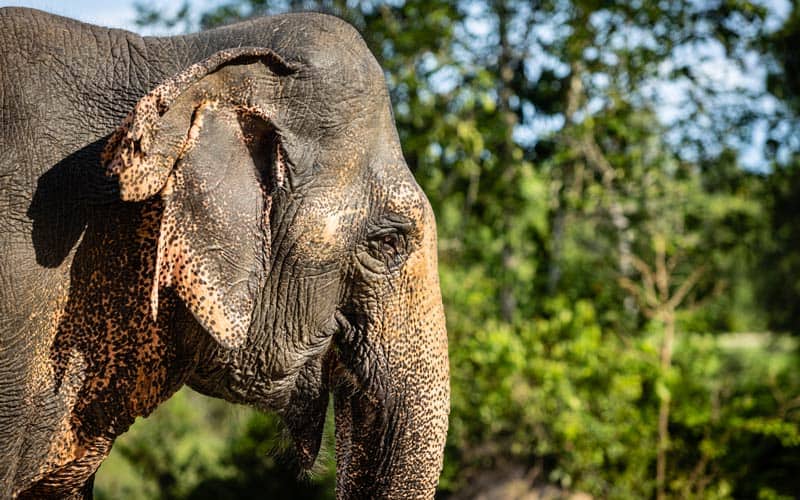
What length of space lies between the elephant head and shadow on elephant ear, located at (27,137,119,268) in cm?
16

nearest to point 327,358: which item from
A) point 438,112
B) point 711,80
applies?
point 438,112

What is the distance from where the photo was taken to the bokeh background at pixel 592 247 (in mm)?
5289

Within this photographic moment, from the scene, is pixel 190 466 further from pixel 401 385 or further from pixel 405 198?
pixel 405 198

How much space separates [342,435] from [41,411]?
79cm

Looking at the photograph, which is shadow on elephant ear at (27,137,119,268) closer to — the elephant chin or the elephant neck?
the elephant neck

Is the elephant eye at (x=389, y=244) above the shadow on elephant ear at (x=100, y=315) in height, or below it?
above

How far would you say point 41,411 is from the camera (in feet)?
6.97

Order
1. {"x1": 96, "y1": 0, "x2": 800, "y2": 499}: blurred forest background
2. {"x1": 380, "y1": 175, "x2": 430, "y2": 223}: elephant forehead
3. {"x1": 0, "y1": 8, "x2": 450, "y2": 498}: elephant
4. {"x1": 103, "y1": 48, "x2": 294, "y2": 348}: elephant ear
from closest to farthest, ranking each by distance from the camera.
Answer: {"x1": 103, "y1": 48, "x2": 294, "y2": 348}: elephant ear < {"x1": 0, "y1": 8, "x2": 450, "y2": 498}: elephant < {"x1": 380, "y1": 175, "x2": 430, "y2": 223}: elephant forehead < {"x1": 96, "y1": 0, "x2": 800, "y2": 499}: blurred forest background

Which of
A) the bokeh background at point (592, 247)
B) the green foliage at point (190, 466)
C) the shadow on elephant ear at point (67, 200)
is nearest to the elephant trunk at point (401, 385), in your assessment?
the shadow on elephant ear at point (67, 200)

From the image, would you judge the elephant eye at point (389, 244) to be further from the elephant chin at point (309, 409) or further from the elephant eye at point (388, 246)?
the elephant chin at point (309, 409)

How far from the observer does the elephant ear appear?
6.26 ft

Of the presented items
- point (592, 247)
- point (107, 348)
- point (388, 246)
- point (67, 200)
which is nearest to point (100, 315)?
point (107, 348)

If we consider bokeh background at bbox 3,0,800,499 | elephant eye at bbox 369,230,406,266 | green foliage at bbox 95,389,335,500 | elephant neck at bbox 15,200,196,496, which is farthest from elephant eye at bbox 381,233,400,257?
green foliage at bbox 95,389,335,500

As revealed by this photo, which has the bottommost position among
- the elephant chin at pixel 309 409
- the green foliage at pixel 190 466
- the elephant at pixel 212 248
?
the green foliage at pixel 190 466
